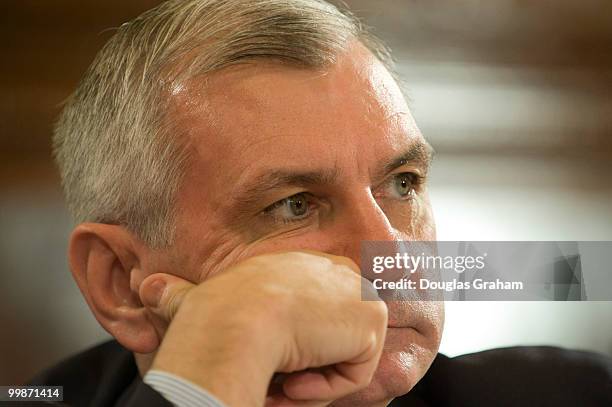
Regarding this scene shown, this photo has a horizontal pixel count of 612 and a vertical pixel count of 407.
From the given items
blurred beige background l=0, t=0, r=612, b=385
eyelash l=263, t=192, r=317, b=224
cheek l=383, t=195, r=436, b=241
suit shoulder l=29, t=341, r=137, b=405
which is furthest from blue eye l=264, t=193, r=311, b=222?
suit shoulder l=29, t=341, r=137, b=405

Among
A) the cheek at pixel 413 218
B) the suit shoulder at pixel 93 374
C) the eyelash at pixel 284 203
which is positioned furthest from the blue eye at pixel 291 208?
the suit shoulder at pixel 93 374

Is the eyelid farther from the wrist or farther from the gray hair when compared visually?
the wrist

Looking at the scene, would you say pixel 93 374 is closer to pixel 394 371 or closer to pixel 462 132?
pixel 394 371

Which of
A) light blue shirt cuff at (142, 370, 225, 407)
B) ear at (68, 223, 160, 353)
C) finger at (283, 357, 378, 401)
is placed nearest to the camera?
light blue shirt cuff at (142, 370, 225, 407)

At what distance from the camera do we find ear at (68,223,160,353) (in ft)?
3.80

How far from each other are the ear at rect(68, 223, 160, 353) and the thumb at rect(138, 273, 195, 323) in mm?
59

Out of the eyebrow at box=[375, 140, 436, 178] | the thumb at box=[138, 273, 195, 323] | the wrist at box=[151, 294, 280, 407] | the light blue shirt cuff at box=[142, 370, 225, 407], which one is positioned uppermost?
the eyebrow at box=[375, 140, 436, 178]

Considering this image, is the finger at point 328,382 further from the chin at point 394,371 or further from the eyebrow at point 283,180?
the eyebrow at point 283,180

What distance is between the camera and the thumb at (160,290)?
3.50 feet

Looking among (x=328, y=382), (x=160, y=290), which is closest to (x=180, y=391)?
(x=328, y=382)

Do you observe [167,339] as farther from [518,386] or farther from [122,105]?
[518,386]

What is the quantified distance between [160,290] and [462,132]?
50 centimetres

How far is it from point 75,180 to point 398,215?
469 mm

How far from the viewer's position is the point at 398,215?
1124 mm
